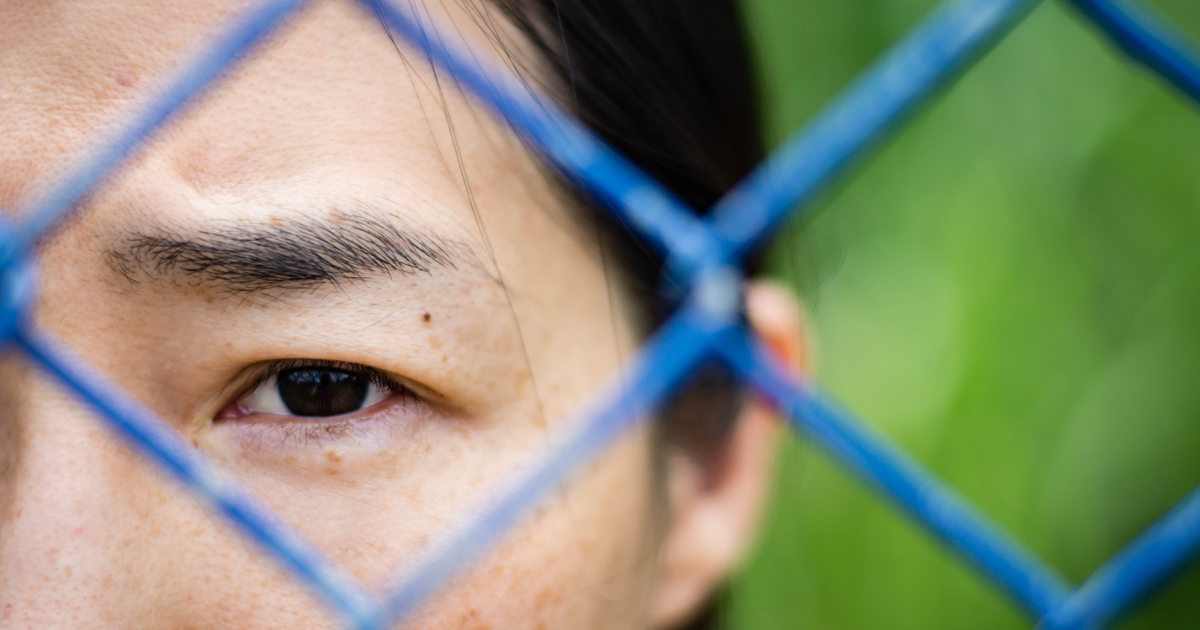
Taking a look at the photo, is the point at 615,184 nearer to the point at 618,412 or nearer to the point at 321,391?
the point at 618,412

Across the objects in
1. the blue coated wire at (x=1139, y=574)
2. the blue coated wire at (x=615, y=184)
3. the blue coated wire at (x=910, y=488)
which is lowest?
the blue coated wire at (x=1139, y=574)

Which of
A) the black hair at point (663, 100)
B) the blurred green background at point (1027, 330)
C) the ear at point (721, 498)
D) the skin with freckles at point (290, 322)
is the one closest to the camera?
the skin with freckles at point (290, 322)

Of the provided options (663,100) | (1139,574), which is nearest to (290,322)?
(663,100)

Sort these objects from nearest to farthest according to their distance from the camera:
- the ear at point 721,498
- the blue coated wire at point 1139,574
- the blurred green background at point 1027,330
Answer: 1. the blue coated wire at point 1139,574
2. the ear at point 721,498
3. the blurred green background at point 1027,330

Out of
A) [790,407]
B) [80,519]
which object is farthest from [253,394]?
[790,407]

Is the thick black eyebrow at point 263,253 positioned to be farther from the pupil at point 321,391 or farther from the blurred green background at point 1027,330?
the blurred green background at point 1027,330

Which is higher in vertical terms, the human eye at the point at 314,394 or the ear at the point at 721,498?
the human eye at the point at 314,394

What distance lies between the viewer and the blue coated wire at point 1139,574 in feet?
1.11

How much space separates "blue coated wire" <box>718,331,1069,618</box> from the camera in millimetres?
365

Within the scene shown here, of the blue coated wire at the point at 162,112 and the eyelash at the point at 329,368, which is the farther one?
the eyelash at the point at 329,368

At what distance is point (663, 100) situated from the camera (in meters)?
0.69

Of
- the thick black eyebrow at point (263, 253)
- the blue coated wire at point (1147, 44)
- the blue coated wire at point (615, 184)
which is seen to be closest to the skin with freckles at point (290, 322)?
the thick black eyebrow at point (263, 253)

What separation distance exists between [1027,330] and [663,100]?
0.91 m

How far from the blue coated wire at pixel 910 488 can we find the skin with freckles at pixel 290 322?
0.77 feet
